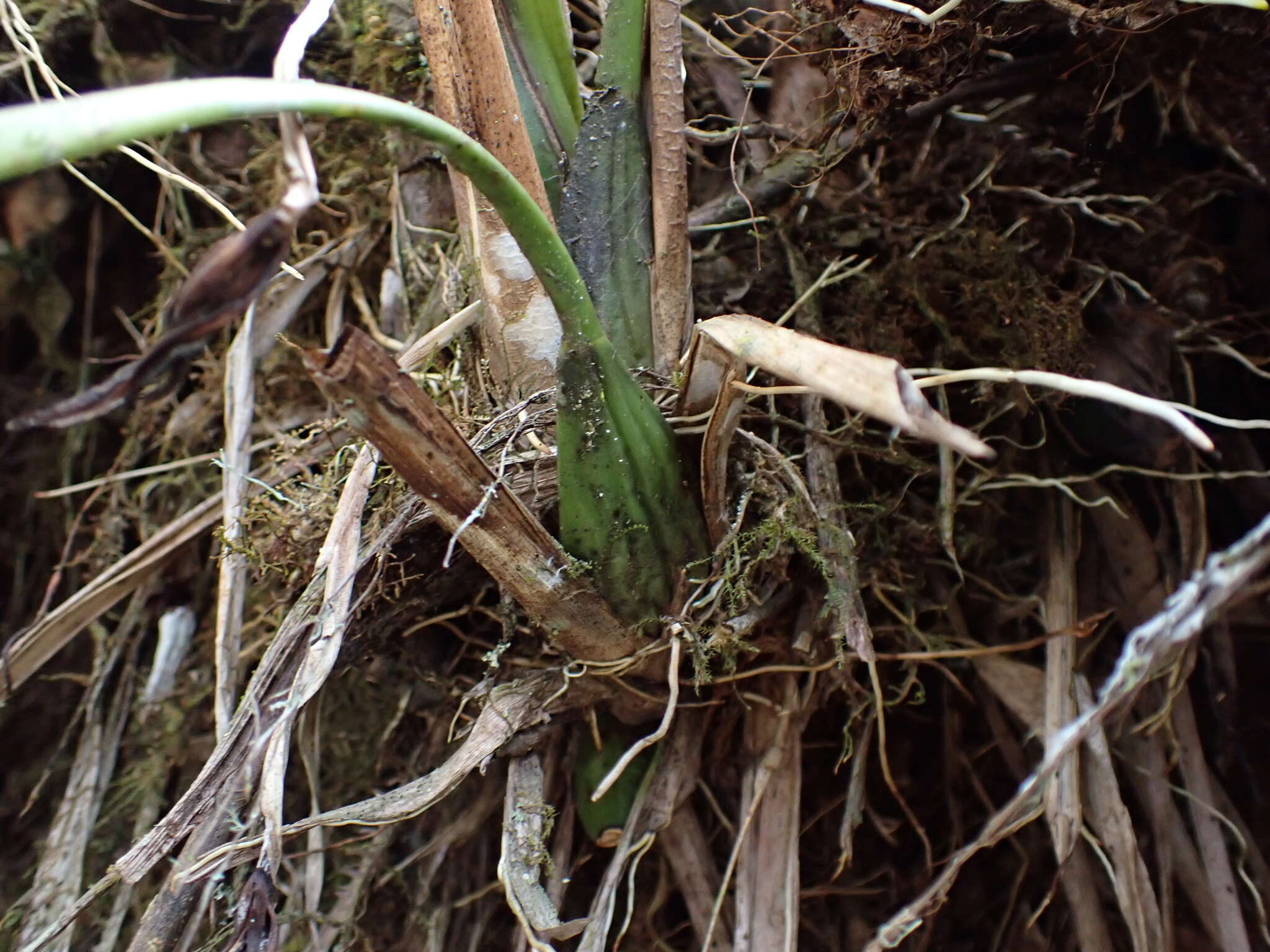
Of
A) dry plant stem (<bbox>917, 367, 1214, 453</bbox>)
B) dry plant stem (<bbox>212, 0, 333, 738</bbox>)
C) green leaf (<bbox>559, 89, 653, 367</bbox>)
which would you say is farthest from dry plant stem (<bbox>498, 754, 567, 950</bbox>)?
dry plant stem (<bbox>917, 367, 1214, 453</bbox>)

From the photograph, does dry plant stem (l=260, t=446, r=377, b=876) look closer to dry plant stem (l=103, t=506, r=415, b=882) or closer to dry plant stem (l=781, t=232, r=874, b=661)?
dry plant stem (l=103, t=506, r=415, b=882)

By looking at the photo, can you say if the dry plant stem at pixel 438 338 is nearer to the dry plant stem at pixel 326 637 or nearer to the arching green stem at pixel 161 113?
the dry plant stem at pixel 326 637

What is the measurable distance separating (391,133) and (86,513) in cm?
57

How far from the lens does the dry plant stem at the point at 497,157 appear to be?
650 millimetres

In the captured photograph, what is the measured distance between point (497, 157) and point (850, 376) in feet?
1.20

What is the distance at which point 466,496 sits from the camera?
0.56 meters

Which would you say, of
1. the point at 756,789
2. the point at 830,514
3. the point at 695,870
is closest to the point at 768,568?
the point at 830,514

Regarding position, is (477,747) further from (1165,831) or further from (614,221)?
(1165,831)

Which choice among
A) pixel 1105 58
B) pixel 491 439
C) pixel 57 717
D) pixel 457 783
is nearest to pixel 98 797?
pixel 57 717

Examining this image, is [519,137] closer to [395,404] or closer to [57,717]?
[395,404]

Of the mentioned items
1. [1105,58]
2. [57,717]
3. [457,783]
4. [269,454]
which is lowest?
[57,717]

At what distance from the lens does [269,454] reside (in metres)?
0.89

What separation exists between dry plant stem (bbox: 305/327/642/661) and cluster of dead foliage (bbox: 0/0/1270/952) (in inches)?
0.4

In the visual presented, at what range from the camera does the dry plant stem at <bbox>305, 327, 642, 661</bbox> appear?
1.50 feet
